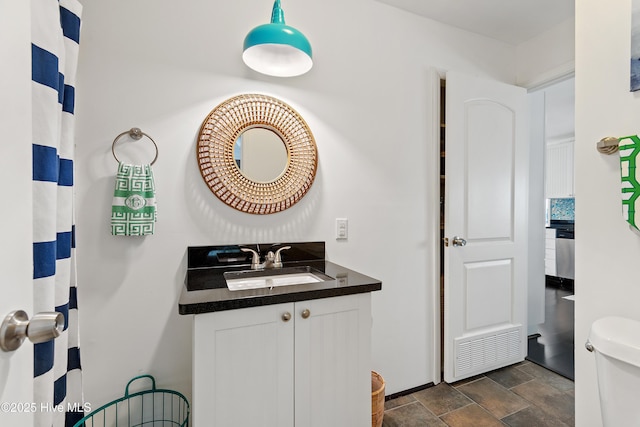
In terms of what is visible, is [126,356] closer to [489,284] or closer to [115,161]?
[115,161]

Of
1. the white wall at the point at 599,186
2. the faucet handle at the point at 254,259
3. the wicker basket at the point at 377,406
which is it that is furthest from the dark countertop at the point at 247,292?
the white wall at the point at 599,186

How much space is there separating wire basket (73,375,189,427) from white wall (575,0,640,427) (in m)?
1.73

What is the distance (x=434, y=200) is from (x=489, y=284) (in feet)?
2.46

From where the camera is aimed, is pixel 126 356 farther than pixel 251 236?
No

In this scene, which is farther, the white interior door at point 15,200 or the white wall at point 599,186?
the white wall at point 599,186

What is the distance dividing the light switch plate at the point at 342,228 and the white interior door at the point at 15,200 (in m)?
1.47

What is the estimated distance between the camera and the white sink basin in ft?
5.02

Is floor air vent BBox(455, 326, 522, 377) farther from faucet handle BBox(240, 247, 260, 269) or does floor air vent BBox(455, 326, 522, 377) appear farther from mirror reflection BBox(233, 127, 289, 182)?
mirror reflection BBox(233, 127, 289, 182)

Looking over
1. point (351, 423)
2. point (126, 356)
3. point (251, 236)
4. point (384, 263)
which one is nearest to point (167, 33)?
point (251, 236)

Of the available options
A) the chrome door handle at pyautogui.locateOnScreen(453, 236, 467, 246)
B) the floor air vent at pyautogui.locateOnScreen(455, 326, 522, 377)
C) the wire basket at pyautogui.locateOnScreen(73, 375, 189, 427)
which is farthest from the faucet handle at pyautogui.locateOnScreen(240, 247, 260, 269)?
the floor air vent at pyautogui.locateOnScreen(455, 326, 522, 377)

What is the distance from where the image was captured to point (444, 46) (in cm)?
223

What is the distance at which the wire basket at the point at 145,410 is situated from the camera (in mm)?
1449

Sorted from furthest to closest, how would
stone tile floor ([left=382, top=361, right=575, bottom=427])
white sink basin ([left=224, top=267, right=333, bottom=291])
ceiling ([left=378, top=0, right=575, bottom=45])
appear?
ceiling ([left=378, top=0, right=575, bottom=45]), stone tile floor ([left=382, top=361, right=575, bottom=427]), white sink basin ([left=224, top=267, right=333, bottom=291])

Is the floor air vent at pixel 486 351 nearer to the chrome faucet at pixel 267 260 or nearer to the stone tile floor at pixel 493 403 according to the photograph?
the stone tile floor at pixel 493 403
